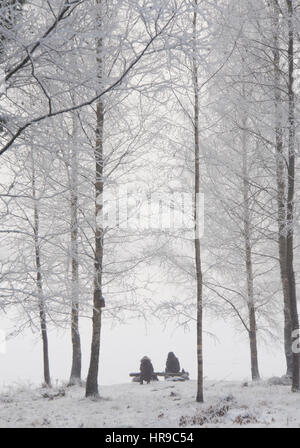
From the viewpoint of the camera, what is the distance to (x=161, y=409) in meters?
8.48

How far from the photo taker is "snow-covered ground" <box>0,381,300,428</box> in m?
7.18

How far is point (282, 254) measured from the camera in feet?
34.9

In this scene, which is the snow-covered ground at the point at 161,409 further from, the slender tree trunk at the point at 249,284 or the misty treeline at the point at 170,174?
the slender tree trunk at the point at 249,284

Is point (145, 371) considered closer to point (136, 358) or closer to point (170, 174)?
point (170, 174)

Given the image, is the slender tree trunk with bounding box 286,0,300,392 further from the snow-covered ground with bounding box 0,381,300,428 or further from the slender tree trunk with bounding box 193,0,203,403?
the slender tree trunk with bounding box 193,0,203,403

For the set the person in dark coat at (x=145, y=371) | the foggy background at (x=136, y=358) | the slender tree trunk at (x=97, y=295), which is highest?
the slender tree trunk at (x=97, y=295)

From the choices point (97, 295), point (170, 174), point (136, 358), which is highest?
point (170, 174)

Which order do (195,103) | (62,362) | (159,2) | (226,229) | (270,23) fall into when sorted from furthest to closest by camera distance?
(62,362) < (226,229) < (195,103) < (270,23) < (159,2)

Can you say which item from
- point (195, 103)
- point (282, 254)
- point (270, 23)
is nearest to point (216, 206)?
point (282, 254)

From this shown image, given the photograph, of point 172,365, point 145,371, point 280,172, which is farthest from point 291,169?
point 172,365

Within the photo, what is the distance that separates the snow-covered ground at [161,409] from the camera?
7.18 meters

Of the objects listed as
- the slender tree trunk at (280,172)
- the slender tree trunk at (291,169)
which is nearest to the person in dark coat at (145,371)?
the slender tree trunk at (280,172)

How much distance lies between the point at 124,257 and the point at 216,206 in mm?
2951

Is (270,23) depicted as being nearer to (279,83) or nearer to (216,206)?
(279,83)
